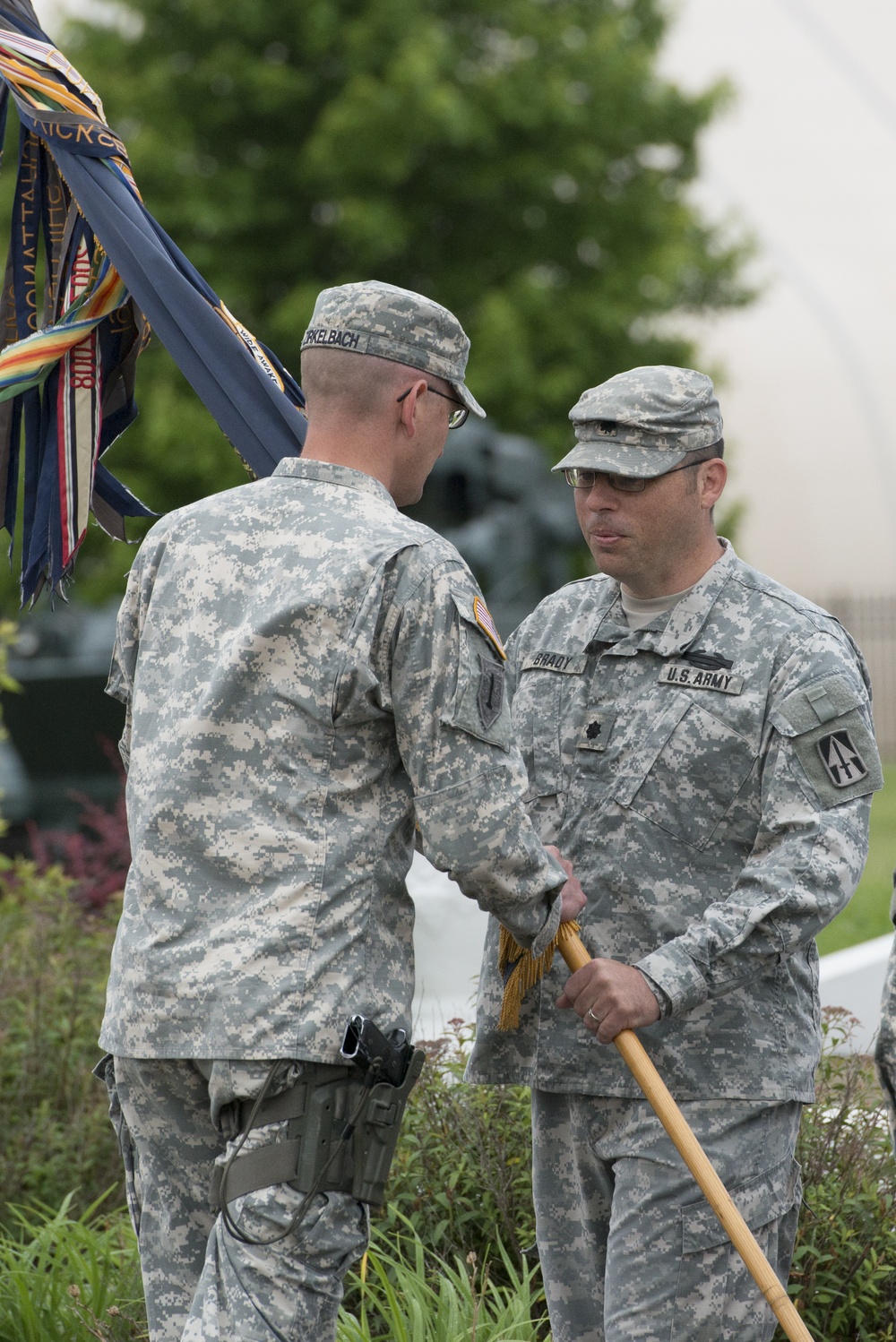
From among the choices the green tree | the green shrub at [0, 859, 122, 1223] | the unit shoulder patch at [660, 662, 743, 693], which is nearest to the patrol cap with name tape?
the unit shoulder patch at [660, 662, 743, 693]

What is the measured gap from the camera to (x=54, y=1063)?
565 cm

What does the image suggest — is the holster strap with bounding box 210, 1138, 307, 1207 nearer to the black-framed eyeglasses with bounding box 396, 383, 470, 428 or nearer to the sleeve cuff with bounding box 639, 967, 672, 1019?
the sleeve cuff with bounding box 639, 967, 672, 1019

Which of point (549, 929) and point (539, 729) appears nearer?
point (549, 929)

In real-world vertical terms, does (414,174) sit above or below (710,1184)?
above

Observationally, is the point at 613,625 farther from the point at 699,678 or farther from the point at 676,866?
the point at 676,866

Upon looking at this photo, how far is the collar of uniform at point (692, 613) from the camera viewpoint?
3057 millimetres

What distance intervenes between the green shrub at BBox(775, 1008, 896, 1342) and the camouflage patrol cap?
87.9 inches

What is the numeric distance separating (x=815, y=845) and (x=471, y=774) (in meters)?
0.75

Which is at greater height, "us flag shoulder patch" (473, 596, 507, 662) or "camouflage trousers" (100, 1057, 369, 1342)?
"us flag shoulder patch" (473, 596, 507, 662)

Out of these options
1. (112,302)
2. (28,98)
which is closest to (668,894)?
(112,302)

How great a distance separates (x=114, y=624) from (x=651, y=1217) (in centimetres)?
1255

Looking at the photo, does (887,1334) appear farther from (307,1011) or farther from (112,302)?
(112,302)

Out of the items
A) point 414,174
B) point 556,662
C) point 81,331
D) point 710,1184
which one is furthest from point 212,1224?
point 414,174

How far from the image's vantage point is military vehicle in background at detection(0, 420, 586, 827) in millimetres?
14156
